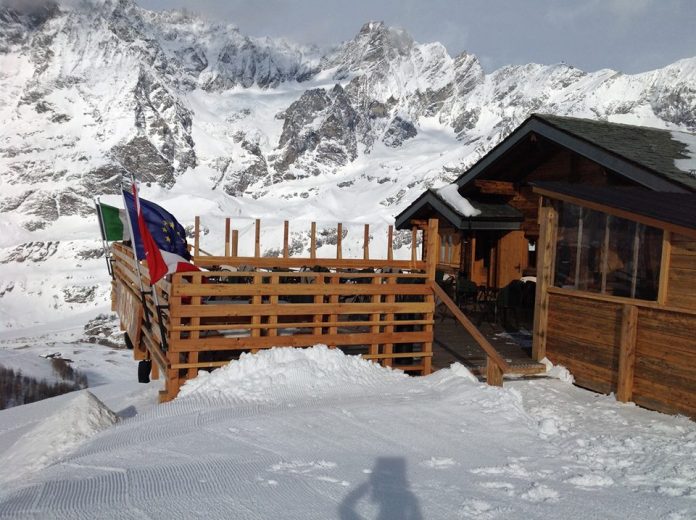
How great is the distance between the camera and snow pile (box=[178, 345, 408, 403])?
7430 mm

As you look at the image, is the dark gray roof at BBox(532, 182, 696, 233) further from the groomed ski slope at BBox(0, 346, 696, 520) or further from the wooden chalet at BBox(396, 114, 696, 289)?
the groomed ski slope at BBox(0, 346, 696, 520)

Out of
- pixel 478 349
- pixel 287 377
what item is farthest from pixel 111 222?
pixel 478 349

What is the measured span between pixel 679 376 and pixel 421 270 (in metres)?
4.02

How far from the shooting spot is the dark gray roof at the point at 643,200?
7250 mm

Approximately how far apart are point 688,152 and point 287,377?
783cm

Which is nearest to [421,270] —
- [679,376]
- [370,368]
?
[370,368]

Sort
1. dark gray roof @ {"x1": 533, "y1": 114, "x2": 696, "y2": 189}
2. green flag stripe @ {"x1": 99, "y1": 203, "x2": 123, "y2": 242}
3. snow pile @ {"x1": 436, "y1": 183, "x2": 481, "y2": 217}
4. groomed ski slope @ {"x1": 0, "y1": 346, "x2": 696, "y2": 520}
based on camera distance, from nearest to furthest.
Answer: groomed ski slope @ {"x1": 0, "y1": 346, "x2": 696, "y2": 520} → dark gray roof @ {"x1": 533, "y1": 114, "x2": 696, "y2": 189} → green flag stripe @ {"x1": 99, "y1": 203, "x2": 123, "y2": 242} → snow pile @ {"x1": 436, "y1": 183, "x2": 481, "y2": 217}

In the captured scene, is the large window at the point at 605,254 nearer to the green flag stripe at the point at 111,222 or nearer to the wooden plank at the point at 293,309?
the wooden plank at the point at 293,309

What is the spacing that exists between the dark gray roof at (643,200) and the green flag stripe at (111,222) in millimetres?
9052

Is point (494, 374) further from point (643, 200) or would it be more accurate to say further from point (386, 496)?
point (386, 496)

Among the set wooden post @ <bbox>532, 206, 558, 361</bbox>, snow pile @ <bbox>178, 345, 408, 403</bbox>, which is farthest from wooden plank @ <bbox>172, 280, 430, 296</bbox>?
wooden post @ <bbox>532, 206, 558, 361</bbox>

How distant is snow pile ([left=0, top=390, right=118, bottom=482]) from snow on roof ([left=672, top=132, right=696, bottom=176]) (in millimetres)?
8685

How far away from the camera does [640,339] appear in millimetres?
7809

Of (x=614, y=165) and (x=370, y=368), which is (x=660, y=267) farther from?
(x=370, y=368)
